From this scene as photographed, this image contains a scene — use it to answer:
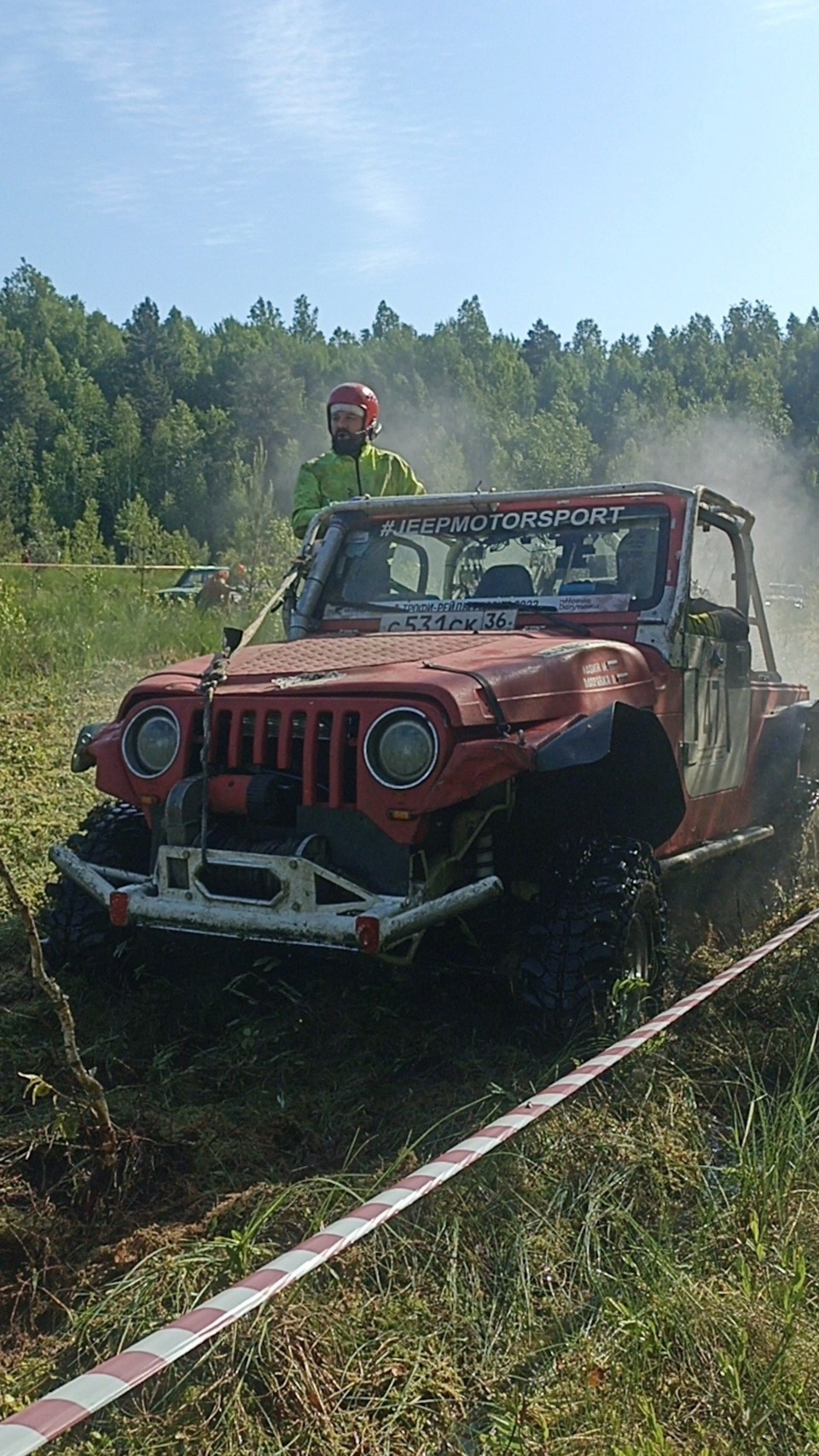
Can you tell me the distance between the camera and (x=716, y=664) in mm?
5461

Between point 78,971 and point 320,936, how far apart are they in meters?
1.21

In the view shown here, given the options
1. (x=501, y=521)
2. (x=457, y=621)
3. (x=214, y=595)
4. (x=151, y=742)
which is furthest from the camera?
(x=214, y=595)

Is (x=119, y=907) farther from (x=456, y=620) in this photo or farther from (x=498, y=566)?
(x=498, y=566)

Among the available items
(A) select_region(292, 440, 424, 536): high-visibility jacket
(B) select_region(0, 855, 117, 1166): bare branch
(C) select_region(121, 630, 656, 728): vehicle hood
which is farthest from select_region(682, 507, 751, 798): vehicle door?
(B) select_region(0, 855, 117, 1166): bare branch

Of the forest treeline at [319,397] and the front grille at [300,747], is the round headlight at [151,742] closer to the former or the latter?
the front grille at [300,747]

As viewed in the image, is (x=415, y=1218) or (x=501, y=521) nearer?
(x=415, y=1218)

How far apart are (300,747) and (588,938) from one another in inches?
39.3

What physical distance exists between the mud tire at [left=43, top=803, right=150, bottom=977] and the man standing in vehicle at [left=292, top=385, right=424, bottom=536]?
2.26m

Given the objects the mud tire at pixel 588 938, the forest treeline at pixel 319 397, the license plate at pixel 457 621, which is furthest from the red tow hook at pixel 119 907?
the forest treeline at pixel 319 397

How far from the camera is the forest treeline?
5966 cm

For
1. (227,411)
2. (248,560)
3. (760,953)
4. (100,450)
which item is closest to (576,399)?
(227,411)

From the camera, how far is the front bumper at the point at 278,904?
3.67 meters

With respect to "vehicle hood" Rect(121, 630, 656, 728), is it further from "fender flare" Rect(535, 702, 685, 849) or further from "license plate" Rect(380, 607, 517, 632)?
"license plate" Rect(380, 607, 517, 632)

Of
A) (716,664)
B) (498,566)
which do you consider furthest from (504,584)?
(716,664)
